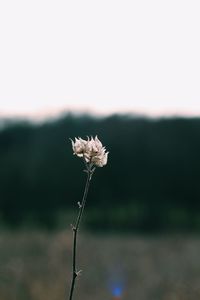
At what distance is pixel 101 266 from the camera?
16.8m

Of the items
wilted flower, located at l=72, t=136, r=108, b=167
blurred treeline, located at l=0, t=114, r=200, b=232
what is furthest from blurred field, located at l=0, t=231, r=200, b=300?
wilted flower, located at l=72, t=136, r=108, b=167

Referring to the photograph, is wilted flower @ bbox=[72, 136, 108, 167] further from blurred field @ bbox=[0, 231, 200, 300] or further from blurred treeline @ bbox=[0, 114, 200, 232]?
blurred treeline @ bbox=[0, 114, 200, 232]

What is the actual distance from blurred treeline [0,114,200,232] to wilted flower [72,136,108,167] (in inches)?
934

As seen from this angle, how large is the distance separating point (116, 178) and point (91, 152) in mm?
25975

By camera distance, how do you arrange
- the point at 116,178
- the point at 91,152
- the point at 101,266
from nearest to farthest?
the point at 91,152
the point at 101,266
the point at 116,178

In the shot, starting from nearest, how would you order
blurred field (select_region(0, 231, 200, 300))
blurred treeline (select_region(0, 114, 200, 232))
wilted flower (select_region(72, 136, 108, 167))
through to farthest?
wilted flower (select_region(72, 136, 108, 167)), blurred field (select_region(0, 231, 200, 300)), blurred treeline (select_region(0, 114, 200, 232))

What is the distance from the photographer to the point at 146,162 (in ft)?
97.9

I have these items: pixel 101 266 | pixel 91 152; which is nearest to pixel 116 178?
pixel 101 266

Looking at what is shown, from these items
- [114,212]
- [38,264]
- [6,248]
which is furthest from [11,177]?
[38,264]

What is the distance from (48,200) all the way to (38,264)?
13875 mm

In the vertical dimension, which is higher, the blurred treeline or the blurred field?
the blurred treeline

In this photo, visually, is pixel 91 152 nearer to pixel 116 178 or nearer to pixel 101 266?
pixel 101 266

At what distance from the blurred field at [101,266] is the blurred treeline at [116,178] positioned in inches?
144

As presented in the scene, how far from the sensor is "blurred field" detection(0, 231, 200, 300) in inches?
436
